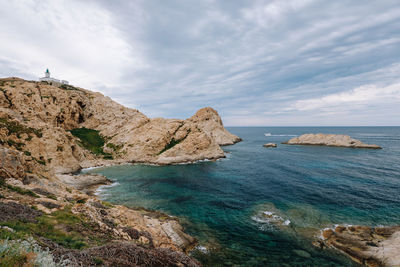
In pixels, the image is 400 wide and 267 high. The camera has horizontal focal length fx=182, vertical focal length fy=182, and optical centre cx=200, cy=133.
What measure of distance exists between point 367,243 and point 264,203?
43.8 ft

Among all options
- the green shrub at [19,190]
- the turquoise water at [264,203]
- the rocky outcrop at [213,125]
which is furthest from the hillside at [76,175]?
the turquoise water at [264,203]

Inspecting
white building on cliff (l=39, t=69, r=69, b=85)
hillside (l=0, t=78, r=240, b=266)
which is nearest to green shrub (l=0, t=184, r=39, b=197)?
hillside (l=0, t=78, r=240, b=266)

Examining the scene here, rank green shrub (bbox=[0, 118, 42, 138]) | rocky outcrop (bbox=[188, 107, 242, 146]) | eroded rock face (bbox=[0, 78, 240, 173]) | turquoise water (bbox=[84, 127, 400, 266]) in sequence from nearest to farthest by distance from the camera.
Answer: turquoise water (bbox=[84, 127, 400, 266]), green shrub (bbox=[0, 118, 42, 138]), eroded rock face (bbox=[0, 78, 240, 173]), rocky outcrop (bbox=[188, 107, 242, 146])

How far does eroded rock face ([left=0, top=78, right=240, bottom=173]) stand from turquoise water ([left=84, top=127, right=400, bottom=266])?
1124 cm

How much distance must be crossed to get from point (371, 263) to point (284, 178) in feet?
90.0

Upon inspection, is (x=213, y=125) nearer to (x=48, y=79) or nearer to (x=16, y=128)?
(x=48, y=79)

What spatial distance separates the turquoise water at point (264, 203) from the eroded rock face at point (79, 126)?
442 inches

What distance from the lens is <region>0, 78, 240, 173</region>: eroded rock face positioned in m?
47.9

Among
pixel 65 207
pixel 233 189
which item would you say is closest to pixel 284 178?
pixel 233 189

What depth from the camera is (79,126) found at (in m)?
79.6

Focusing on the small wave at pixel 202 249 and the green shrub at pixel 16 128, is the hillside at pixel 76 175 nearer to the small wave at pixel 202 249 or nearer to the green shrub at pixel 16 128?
the green shrub at pixel 16 128

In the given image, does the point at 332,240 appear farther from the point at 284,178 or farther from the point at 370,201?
the point at 284,178

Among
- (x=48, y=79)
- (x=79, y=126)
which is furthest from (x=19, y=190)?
(x=48, y=79)

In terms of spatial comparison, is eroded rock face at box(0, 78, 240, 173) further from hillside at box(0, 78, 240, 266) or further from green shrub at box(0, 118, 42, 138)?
hillside at box(0, 78, 240, 266)
